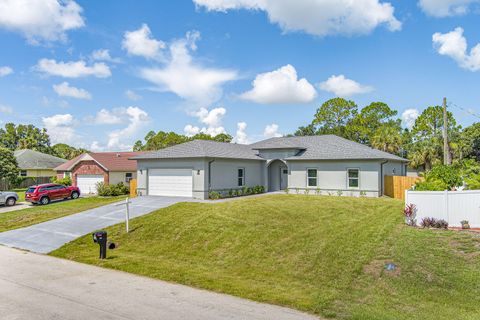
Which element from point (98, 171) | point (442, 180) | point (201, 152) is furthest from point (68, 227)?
point (442, 180)

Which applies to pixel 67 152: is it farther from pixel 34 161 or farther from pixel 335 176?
pixel 335 176

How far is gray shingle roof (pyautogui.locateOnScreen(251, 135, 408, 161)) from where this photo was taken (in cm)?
2541

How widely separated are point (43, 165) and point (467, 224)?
50.8 metres

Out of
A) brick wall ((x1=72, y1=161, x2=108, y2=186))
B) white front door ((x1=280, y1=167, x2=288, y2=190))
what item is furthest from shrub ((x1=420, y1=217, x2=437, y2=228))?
brick wall ((x1=72, y1=161, x2=108, y2=186))

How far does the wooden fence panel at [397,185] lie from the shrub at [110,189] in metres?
22.3

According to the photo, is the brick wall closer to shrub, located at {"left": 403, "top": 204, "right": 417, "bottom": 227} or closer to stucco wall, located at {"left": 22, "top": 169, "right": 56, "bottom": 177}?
stucco wall, located at {"left": 22, "top": 169, "right": 56, "bottom": 177}

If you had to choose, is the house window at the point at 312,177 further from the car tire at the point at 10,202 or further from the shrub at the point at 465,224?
the car tire at the point at 10,202

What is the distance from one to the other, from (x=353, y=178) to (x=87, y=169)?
84.4 feet

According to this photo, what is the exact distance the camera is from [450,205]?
1322cm

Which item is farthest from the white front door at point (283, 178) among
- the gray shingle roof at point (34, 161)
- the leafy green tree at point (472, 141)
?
the gray shingle roof at point (34, 161)

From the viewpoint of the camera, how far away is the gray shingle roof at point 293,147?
25125mm

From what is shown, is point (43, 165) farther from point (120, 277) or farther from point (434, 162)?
point (434, 162)

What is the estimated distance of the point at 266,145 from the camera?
30453 millimetres

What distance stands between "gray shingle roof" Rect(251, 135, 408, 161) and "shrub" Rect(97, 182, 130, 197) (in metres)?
12.7
